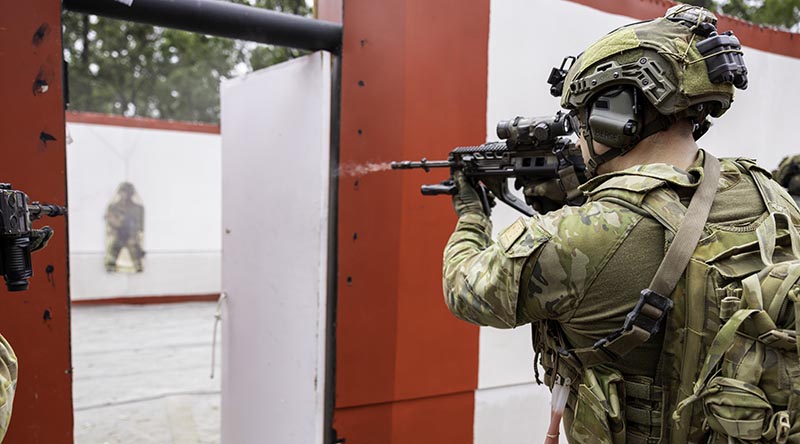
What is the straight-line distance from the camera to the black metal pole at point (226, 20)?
187 cm

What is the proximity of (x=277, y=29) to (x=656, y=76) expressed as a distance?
4.51 feet

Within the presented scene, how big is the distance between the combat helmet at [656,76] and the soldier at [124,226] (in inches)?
338

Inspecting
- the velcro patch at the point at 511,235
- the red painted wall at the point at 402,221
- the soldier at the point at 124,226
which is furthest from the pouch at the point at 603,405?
the soldier at the point at 124,226

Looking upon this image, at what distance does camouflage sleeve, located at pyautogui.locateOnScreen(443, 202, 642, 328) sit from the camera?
46.7 inches

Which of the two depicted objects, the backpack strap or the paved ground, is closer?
the backpack strap

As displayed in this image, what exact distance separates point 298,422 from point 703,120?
1.82 meters

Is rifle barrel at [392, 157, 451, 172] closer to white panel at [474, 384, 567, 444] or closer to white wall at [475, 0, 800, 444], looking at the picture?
white wall at [475, 0, 800, 444]

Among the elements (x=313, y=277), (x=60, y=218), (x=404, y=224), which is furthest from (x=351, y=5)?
(x=60, y=218)

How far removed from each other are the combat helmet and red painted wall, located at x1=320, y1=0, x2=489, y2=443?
3.36 ft

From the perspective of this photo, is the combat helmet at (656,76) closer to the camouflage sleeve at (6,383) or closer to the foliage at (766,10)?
the camouflage sleeve at (6,383)

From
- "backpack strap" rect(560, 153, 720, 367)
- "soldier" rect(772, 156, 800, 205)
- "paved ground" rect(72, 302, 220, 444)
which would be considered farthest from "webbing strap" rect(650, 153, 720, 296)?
"paved ground" rect(72, 302, 220, 444)

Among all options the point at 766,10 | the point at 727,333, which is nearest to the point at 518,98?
the point at 727,333

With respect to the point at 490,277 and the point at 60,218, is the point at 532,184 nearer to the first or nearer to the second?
the point at 490,277

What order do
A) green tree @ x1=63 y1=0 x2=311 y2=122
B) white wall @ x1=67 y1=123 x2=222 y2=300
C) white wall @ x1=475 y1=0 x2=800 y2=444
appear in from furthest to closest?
green tree @ x1=63 y1=0 x2=311 y2=122 < white wall @ x1=67 y1=123 x2=222 y2=300 < white wall @ x1=475 y1=0 x2=800 y2=444
